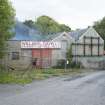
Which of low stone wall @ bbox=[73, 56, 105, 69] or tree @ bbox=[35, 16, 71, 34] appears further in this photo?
tree @ bbox=[35, 16, 71, 34]

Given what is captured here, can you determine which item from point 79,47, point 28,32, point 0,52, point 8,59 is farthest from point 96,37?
point 0,52

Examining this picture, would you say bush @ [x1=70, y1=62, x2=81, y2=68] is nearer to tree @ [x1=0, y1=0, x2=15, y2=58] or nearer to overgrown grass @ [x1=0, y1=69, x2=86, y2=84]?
overgrown grass @ [x1=0, y1=69, x2=86, y2=84]

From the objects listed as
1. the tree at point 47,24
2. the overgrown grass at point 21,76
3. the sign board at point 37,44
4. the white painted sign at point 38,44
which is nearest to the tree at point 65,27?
the tree at point 47,24

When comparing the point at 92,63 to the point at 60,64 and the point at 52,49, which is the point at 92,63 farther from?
the point at 52,49

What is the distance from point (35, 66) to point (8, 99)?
30.1 metres

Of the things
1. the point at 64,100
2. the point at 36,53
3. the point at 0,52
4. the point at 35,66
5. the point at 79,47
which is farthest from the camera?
the point at 79,47

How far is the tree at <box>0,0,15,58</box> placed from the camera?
109 feet

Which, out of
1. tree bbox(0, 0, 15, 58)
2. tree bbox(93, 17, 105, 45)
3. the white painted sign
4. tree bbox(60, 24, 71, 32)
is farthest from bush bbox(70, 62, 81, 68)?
tree bbox(60, 24, 71, 32)

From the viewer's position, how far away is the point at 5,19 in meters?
33.7

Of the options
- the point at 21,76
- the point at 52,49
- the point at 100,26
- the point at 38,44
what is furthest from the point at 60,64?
the point at 100,26

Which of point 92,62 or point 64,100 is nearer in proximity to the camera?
point 64,100

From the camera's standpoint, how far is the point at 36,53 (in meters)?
52.0

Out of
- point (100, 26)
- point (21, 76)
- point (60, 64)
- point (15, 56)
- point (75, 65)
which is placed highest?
point (100, 26)

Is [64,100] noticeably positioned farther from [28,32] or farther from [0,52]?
[28,32]
